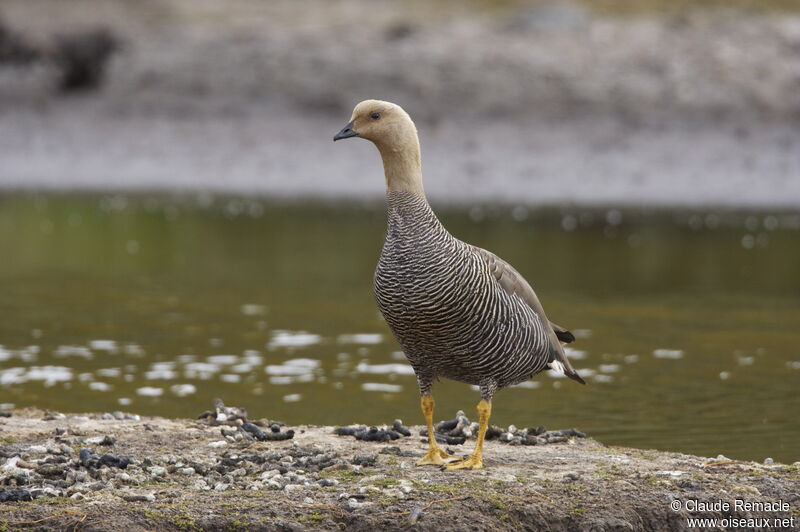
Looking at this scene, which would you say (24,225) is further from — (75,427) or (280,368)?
(75,427)

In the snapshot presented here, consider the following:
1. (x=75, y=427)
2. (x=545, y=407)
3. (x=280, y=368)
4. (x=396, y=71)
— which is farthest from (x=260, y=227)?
(x=75, y=427)

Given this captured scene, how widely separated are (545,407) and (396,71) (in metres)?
23.8

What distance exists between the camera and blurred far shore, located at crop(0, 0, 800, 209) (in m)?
30.6

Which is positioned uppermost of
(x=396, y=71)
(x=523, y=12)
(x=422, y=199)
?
(x=523, y=12)

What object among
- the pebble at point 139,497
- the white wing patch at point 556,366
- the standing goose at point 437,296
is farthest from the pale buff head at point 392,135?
the pebble at point 139,497

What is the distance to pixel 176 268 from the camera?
20938mm

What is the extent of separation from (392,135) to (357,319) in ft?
27.6

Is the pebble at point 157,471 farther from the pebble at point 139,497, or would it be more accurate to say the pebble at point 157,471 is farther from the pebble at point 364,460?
the pebble at point 364,460

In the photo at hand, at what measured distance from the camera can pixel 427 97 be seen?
112 feet

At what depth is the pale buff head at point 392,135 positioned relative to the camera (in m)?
8.05

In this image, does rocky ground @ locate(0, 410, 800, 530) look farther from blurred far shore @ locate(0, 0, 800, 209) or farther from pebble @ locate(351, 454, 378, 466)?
blurred far shore @ locate(0, 0, 800, 209)

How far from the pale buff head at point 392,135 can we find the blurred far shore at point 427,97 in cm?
2168

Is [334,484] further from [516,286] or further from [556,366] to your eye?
[556,366]

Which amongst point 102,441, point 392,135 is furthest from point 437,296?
point 102,441
